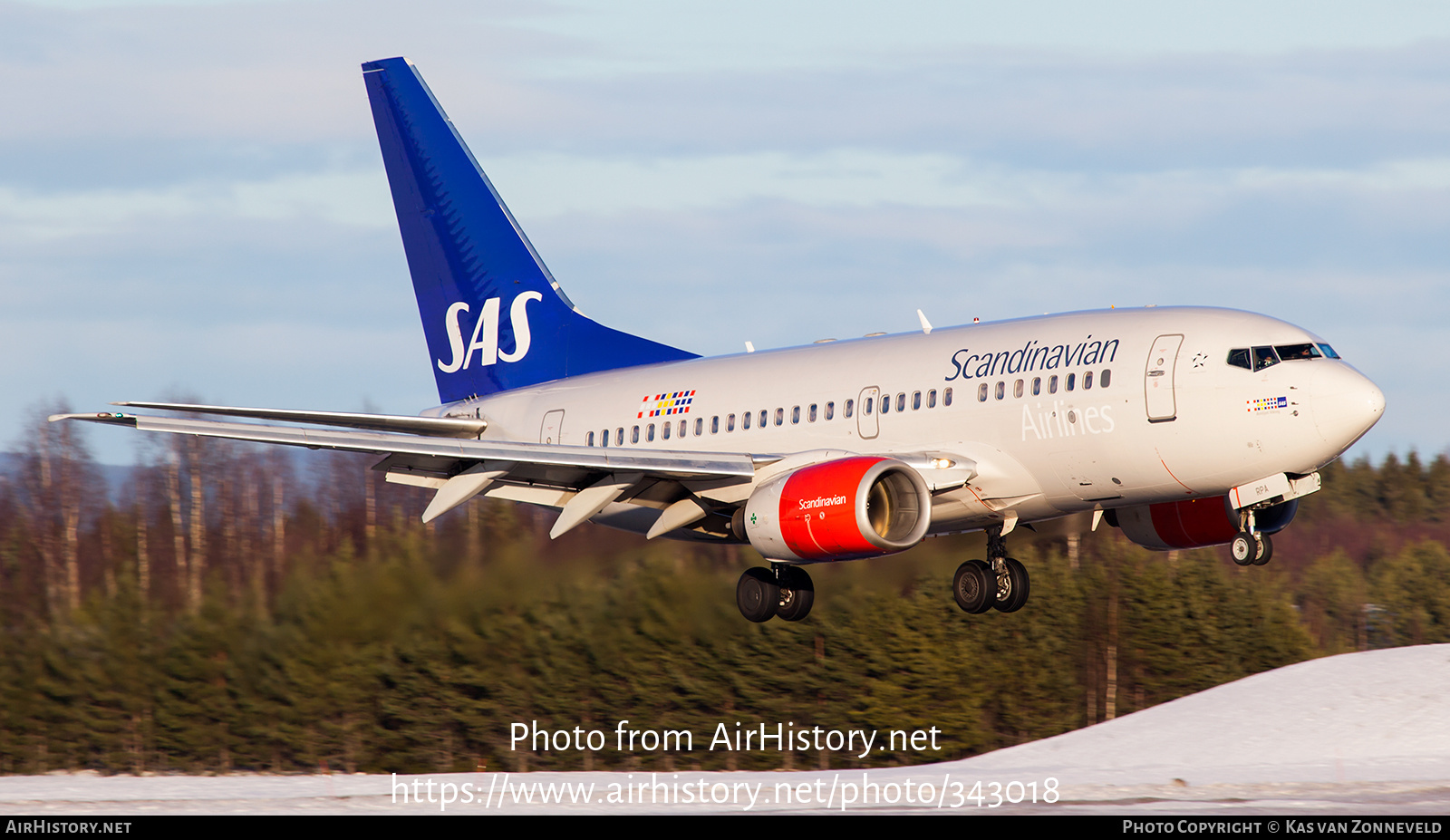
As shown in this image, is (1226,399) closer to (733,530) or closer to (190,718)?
(733,530)

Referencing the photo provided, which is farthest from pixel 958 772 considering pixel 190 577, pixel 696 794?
pixel 190 577

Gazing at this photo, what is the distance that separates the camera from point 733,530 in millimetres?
28922

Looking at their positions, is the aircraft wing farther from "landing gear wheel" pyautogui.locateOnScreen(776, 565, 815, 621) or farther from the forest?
the forest

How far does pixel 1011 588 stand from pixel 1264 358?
6423mm

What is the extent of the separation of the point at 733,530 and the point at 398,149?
1411cm

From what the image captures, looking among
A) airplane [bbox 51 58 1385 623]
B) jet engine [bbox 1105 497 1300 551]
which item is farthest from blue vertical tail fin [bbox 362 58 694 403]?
jet engine [bbox 1105 497 1300 551]

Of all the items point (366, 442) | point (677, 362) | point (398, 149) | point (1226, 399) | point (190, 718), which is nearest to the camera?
point (1226, 399)

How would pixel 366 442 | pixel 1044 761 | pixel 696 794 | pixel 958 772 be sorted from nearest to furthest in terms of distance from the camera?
pixel 366 442, pixel 696 794, pixel 958 772, pixel 1044 761

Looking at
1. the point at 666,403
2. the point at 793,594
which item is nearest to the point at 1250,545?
the point at 793,594

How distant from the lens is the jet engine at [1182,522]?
29469 millimetres

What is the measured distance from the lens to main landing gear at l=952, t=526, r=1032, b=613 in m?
29.0

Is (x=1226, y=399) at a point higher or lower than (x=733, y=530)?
higher

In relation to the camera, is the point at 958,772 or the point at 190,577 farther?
the point at 190,577

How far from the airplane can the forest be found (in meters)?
16.0
